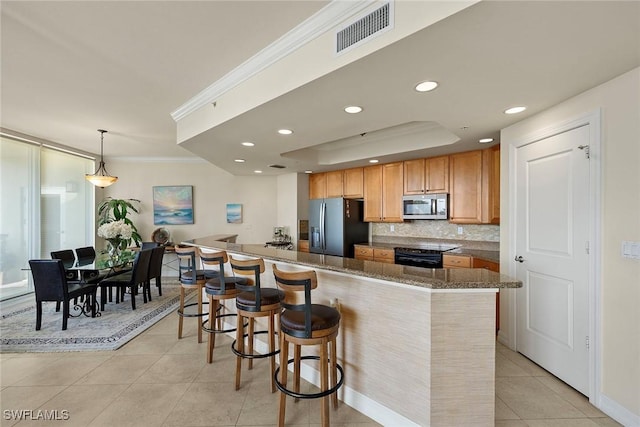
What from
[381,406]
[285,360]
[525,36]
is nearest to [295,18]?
[525,36]

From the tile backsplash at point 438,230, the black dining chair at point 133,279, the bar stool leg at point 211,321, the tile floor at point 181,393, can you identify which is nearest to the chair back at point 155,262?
the black dining chair at point 133,279

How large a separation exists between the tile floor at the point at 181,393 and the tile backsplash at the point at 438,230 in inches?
63.7

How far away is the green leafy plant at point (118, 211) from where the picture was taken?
564 centimetres

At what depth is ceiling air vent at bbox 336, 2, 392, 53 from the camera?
4.75 feet

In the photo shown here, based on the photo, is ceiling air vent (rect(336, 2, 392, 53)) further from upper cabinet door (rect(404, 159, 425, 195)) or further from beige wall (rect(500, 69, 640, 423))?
upper cabinet door (rect(404, 159, 425, 195))

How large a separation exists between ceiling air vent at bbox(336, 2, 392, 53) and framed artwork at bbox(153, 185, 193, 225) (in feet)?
18.0

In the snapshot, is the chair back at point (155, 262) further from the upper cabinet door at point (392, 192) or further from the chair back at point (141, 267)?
the upper cabinet door at point (392, 192)

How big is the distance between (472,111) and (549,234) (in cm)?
125

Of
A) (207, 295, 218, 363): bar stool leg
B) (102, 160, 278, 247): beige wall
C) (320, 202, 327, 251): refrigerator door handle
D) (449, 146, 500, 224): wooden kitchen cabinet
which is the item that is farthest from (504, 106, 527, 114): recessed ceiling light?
(102, 160, 278, 247): beige wall

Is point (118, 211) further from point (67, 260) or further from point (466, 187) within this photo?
point (466, 187)

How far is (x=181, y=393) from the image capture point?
215 cm

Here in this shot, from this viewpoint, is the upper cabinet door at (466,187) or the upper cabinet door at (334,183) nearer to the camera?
the upper cabinet door at (466,187)

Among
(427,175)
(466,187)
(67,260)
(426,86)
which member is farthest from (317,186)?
(67,260)

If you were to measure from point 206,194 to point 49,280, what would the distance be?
10.8 feet
